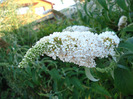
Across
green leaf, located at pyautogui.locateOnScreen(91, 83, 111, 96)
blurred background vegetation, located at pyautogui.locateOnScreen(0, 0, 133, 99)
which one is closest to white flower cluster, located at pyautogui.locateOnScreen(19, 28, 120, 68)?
blurred background vegetation, located at pyautogui.locateOnScreen(0, 0, 133, 99)

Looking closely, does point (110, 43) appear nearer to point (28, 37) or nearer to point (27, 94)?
point (27, 94)

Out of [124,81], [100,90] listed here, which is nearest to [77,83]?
[100,90]

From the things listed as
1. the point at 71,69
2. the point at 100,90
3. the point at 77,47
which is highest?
the point at 77,47

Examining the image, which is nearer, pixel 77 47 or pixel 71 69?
pixel 77 47

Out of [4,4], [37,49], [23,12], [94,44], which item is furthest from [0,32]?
[94,44]

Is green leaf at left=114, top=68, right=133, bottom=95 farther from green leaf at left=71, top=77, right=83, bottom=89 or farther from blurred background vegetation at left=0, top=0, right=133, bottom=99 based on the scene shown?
green leaf at left=71, top=77, right=83, bottom=89

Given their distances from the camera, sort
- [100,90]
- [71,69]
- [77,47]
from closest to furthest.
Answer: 1. [77,47]
2. [100,90]
3. [71,69]

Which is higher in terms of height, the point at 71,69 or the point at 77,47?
the point at 77,47

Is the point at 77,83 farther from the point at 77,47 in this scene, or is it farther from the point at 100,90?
the point at 77,47
